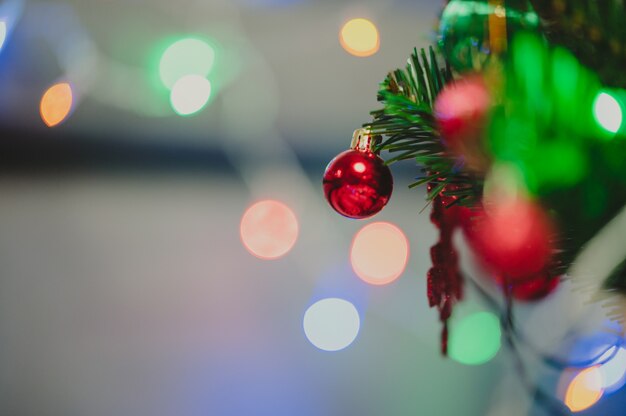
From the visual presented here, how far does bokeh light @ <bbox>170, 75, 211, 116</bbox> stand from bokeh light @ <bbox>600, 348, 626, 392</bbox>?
798 mm

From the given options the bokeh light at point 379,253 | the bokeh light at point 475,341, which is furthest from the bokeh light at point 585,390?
the bokeh light at point 379,253

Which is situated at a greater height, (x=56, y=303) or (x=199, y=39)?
(x=199, y=39)

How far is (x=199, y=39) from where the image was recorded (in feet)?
3.13

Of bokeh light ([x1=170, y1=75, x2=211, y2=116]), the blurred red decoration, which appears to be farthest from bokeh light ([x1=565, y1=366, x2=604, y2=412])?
bokeh light ([x1=170, y1=75, x2=211, y2=116])

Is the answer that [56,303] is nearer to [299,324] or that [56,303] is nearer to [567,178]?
[299,324]

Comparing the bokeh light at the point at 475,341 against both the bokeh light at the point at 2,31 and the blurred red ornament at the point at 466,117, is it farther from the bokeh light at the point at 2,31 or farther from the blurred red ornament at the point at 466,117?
the bokeh light at the point at 2,31

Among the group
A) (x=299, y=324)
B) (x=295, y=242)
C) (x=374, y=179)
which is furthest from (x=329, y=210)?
(x=374, y=179)

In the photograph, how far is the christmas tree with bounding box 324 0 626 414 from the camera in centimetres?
20

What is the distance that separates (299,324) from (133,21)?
0.63m

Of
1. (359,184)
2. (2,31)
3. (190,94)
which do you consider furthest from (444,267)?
(2,31)

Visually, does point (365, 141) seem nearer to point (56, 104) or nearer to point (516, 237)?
point (516, 237)

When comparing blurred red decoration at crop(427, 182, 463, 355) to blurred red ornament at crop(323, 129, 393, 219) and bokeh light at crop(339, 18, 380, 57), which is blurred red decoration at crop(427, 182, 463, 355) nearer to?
blurred red ornament at crop(323, 129, 393, 219)

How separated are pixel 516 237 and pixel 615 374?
733mm

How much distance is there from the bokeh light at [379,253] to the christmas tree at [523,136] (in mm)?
668
